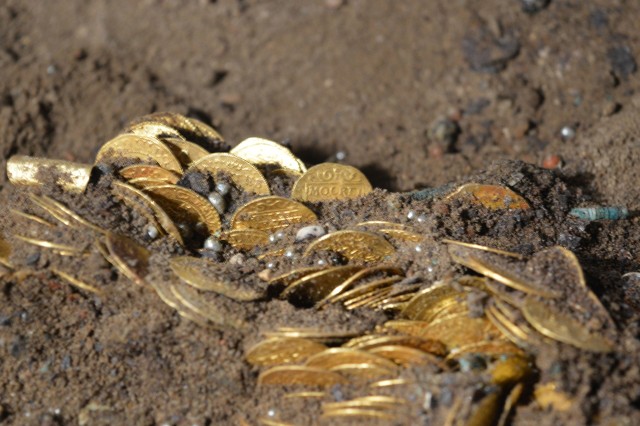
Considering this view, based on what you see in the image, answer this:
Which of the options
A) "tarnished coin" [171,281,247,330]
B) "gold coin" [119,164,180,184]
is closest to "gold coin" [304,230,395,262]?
"tarnished coin" [171,281,247,330]

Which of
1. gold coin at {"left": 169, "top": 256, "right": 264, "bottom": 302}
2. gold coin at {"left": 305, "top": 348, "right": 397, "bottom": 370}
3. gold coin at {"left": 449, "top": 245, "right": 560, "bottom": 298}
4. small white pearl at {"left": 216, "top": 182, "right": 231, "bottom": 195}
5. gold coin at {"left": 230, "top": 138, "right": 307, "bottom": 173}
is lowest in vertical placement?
gold coin at {"left": 305, "top": 348, "right": 397, "bottom": 370}

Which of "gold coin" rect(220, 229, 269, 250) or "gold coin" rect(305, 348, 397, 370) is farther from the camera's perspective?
"gold coin" rect(220, 229, 269, 250)

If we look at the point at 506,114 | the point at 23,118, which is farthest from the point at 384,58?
the point at 23,118

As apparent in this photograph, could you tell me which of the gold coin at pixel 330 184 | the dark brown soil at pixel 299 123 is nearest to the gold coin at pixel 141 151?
the dark brown soil at pixel 299 123

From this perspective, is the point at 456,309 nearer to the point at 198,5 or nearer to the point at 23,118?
the point at 23,118

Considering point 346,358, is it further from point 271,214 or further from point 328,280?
point 271,214

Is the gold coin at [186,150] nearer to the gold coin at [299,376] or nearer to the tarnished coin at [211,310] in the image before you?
the tarnished coin at [211,310]

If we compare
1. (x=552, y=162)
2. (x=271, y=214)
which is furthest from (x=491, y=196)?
(x=552, y=162)

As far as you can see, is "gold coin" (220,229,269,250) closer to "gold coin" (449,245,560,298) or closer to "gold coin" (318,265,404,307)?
"gold coin" (318,265,404,307)
